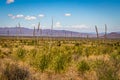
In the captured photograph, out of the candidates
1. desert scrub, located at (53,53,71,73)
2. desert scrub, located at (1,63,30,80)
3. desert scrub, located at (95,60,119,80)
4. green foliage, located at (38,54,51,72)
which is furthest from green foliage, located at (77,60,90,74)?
desert scrub, located at (1,63,30,80)

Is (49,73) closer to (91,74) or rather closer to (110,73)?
(91,74)

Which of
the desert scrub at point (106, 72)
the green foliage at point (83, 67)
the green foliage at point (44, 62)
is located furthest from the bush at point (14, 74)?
the green foliage at point (83, 67)

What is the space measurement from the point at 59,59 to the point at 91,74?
217 cm

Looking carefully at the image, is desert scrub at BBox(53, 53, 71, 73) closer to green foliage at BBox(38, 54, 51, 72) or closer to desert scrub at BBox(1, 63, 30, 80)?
green foliage at BBox(38, 54, 51, 72)

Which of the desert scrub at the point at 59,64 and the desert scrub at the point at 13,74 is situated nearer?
the desert scrub at the point at 13,74

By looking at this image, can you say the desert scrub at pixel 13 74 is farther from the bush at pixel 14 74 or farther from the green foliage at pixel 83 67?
the green foliage at pixel 83 67

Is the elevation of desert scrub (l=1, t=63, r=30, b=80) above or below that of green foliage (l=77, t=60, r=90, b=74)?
→ above

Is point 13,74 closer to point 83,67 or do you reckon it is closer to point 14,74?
point 14,74

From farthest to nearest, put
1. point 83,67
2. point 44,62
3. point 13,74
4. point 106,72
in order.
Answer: point 83,67, point 44,62, point 13,74, point 106,72

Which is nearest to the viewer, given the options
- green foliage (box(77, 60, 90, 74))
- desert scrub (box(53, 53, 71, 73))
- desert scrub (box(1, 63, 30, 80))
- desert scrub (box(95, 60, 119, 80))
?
desert scrub (box(95, 60, 119, 80))

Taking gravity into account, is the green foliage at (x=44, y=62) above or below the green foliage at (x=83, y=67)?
above

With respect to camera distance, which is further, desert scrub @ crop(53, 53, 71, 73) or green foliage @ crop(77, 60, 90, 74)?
green foliage @ crop(77, 60, 90, 74)

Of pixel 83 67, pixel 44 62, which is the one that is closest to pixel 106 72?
pixel 83 67

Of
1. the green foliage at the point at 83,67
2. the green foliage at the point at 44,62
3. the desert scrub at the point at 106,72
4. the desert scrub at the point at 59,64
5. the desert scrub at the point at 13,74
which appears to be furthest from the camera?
the green foliage at the point at 83,67
